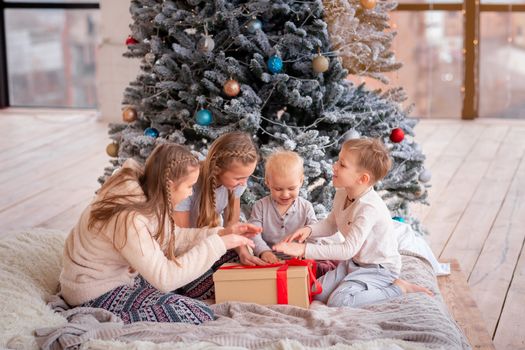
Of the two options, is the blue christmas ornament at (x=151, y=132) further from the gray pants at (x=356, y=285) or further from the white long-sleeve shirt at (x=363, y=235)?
the gray pants at (x=356, y=285)

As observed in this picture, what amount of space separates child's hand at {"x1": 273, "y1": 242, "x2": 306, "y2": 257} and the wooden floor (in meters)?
0.74

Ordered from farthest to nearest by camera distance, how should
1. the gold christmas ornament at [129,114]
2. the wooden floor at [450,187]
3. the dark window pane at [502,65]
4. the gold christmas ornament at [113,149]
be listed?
the dark window pane at [502,65], the gold christmas ornament at [113,149], the gold christmas ornament at [129,114], the wooden floor at [450,187]

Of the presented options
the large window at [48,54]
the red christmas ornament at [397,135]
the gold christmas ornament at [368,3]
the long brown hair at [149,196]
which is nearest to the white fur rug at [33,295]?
the long brown hair at [149,196]

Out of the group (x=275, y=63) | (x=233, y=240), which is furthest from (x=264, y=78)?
(x=233, y=240)

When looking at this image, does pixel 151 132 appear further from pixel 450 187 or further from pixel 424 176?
pixel 450 187

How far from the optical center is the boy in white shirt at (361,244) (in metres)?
2.93

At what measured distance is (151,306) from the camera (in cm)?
277

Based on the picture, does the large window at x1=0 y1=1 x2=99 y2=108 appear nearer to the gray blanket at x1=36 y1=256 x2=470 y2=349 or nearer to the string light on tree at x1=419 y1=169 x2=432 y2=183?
the string light on tree at x1=419 y1=169 x2=432 y2=183

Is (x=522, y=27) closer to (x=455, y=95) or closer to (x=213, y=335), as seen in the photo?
(x=455, y=95)

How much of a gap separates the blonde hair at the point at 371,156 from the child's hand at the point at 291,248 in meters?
0.34

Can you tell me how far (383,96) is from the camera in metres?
3.98

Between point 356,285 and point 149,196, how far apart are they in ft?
2.35

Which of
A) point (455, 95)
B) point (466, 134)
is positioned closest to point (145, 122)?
point (466, 134)

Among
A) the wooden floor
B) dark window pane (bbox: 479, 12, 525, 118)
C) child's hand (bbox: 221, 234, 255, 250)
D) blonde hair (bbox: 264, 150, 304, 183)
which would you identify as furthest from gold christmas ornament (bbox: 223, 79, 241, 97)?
dark window pane (bbox: 479, 12, 525, 118)
